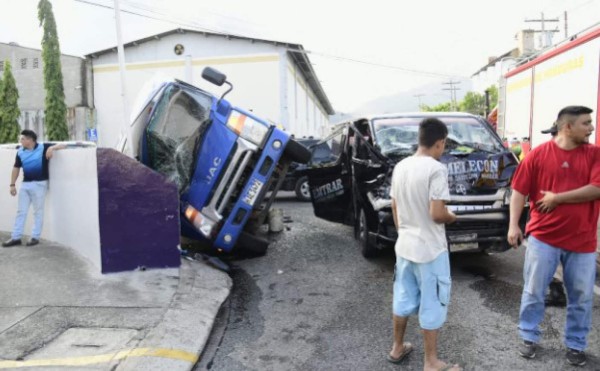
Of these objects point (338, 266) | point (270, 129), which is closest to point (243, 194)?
point (270, 129)

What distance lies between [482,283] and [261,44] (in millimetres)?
23137

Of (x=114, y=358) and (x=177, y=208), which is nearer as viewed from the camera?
(x=114, y=358)

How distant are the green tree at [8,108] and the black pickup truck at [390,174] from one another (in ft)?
89.3

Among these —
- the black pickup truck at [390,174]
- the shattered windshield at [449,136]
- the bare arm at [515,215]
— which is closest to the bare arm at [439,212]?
the bare arm at [515,215]

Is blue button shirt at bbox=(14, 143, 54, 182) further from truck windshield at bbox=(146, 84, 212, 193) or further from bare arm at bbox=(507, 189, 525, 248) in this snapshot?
bare arm at bbox=(507, 189, 525, 248)

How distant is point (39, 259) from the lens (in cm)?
637

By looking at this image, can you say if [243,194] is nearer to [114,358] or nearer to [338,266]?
[338,266]

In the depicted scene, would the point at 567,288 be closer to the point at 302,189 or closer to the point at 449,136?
the point at 449,136

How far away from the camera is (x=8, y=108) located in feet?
96.3

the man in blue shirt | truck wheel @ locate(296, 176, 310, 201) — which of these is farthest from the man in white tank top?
truck wheel @ locate(296, 176, 310, 201)

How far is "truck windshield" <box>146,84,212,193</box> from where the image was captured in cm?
634

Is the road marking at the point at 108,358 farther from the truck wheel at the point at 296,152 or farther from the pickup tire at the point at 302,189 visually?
the pickup tire at the point at 302,189

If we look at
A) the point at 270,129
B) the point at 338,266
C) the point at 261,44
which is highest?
the point at 261,44

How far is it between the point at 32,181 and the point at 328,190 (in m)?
4.16
